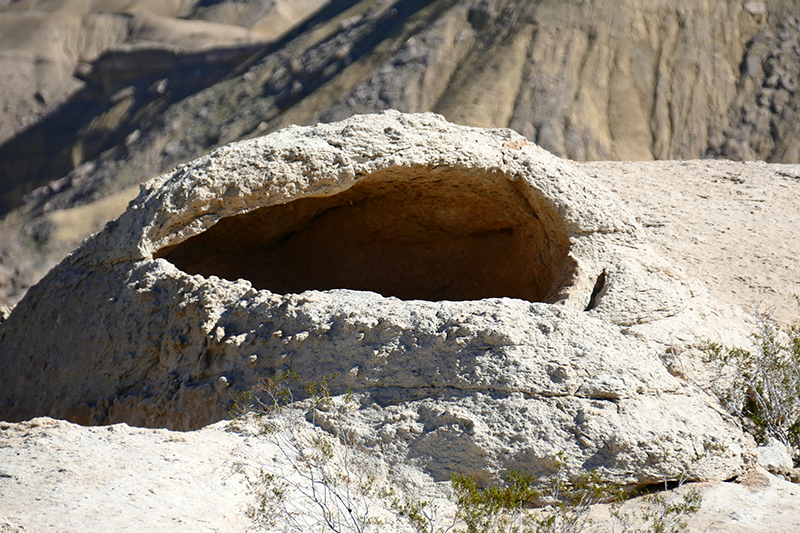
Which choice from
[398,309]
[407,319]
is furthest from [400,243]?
[407,319]

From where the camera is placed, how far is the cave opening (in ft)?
19.6

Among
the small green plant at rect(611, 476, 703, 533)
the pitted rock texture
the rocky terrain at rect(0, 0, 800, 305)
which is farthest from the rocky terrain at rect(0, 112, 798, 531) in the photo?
the rocky terrain at rect(0, 0, 800, 305)

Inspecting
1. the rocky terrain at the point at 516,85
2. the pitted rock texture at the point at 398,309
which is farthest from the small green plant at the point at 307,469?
the rocky terrain at the point at 516,85

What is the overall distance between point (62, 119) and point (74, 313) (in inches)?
1475

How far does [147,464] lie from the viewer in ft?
11.1

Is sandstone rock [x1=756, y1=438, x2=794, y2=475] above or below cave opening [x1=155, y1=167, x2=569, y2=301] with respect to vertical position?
below

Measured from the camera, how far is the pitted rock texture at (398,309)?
379 cm

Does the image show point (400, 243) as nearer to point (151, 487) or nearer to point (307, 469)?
point (307, 469)

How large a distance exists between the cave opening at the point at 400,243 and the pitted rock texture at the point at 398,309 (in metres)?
0.02

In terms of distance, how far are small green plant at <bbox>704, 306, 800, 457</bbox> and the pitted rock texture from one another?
322 millimetres

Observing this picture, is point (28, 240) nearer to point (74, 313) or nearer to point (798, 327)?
point (74, 313)

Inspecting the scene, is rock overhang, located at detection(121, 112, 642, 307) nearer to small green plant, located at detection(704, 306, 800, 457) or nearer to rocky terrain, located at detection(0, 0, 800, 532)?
rocky terrain, located at detection(0, 0, 800, 532)

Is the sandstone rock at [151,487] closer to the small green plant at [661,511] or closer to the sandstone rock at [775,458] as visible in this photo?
the small green plant at [661,511]

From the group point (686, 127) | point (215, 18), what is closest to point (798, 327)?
point (686, 127)
